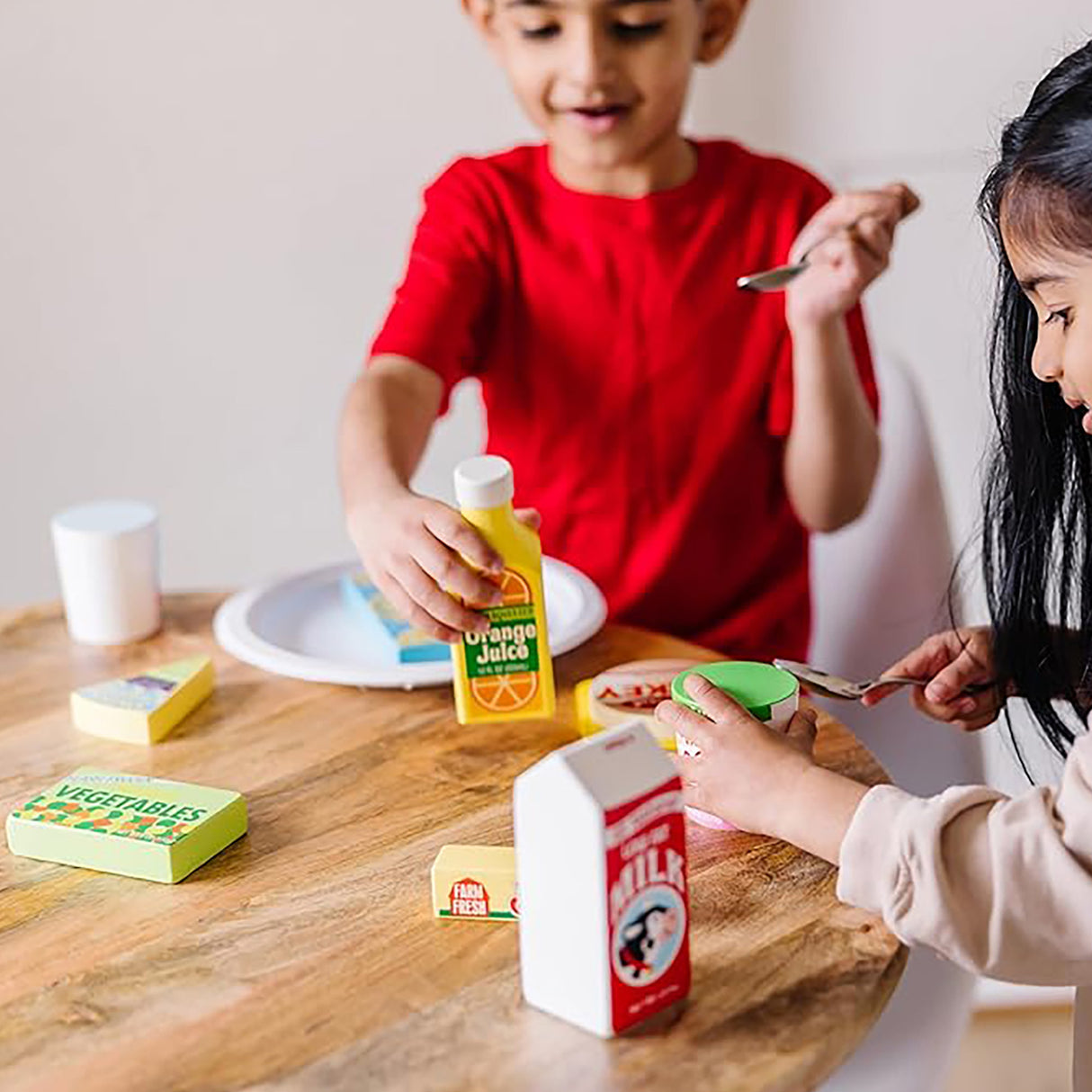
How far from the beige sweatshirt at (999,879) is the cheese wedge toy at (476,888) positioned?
0.18 metres

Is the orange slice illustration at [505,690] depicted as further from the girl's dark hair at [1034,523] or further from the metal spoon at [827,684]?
the girl's dark hair at [1034,523]

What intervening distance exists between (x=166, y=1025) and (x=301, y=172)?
4.34 ft

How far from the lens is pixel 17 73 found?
6.13ft

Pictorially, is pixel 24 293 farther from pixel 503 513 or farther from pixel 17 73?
pixel 503 513

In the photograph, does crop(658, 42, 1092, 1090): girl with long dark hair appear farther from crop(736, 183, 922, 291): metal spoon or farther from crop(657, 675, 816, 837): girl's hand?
crop(736, 183, 922, 291): metal spoon

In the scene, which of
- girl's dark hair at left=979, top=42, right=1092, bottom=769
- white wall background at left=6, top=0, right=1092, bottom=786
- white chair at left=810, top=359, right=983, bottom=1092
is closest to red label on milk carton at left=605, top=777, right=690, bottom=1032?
girl's dark hair at left=979, top=42, right=1092, bottom=769

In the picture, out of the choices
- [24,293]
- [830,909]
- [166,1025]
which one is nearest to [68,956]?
[166,1025]

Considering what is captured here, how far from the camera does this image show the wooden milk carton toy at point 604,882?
74 centimetres

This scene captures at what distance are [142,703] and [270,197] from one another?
0.97m

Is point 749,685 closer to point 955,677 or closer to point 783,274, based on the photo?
point 955,677

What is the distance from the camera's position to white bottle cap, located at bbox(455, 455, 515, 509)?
1058 millimetres

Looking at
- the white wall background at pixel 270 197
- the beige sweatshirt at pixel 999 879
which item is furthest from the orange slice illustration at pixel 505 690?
the white wall background at pixel 270 197

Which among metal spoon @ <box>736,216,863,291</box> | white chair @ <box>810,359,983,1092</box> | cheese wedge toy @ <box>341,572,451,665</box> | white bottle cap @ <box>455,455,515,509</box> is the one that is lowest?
white chair @ <box>810,359,983,1092</box>

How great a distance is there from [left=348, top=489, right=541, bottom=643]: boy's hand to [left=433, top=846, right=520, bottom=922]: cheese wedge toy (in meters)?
0.22
